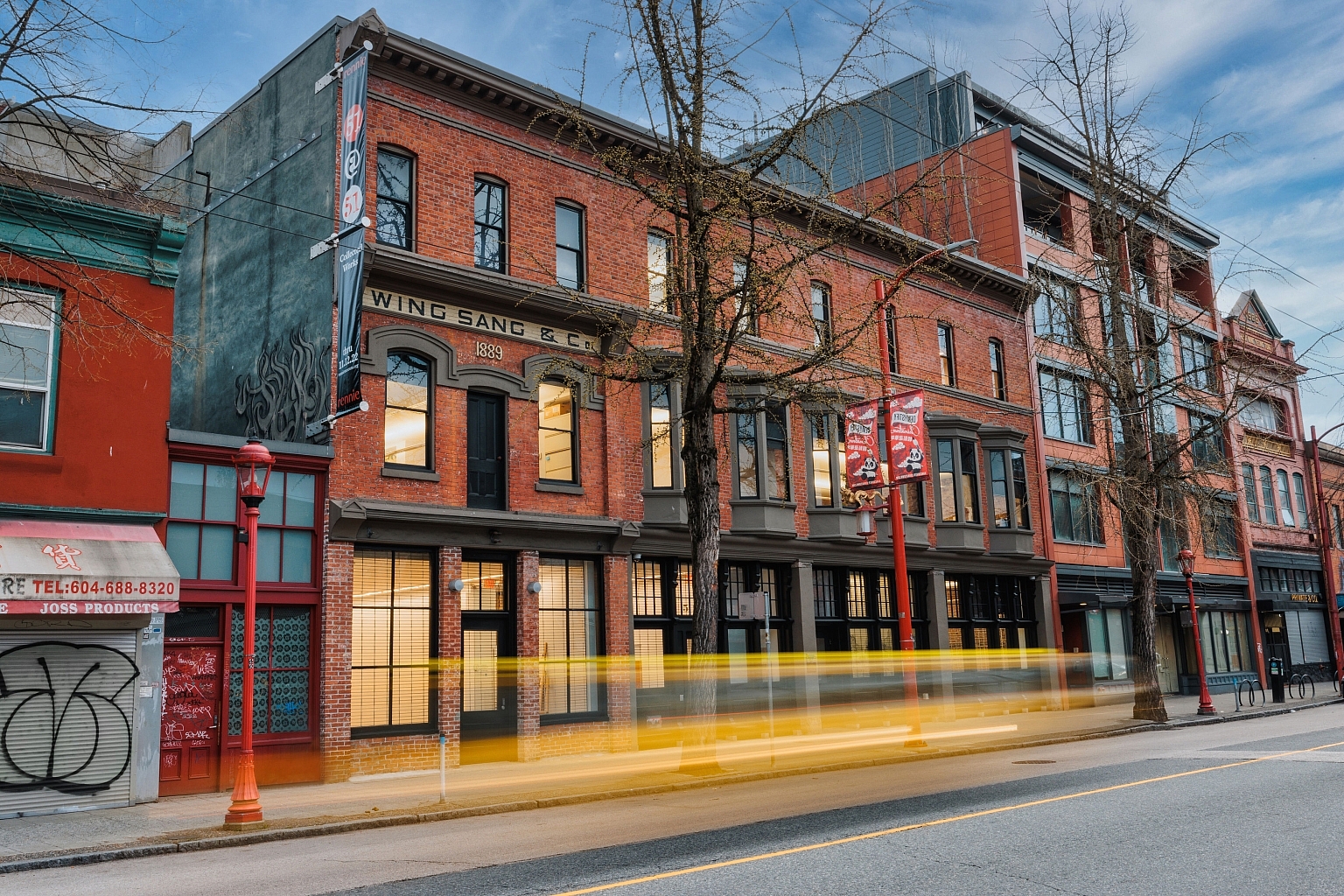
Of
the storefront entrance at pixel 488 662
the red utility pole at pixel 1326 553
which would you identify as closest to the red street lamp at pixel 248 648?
the storefront entrance at pixel 488 662

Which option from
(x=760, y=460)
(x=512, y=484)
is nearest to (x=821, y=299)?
(x=760, y=460)

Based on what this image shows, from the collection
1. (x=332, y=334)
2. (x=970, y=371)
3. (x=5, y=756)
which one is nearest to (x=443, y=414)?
(x=332, y=334)

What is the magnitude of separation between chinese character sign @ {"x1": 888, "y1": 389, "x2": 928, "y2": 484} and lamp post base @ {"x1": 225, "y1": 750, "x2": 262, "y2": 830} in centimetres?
1241

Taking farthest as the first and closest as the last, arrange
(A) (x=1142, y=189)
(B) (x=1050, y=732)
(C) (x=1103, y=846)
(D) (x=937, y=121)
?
(D) (x=937, y=121), (A) (x=1142, y=189), (B) (x=1050, y=732), (C) (x=1103, y=846)

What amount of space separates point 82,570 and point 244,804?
420cm

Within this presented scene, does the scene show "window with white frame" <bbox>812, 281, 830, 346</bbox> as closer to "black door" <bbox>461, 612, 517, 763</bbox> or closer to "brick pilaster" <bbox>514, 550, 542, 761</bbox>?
"brick pilaster" <bbox>514, 550, 542, 761</bbox>

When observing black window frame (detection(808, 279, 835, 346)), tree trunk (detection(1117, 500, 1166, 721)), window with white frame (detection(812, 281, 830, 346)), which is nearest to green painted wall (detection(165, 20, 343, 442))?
black window frame (detection(808, 279, 835, 346))

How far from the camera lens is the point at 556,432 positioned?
21.0 m

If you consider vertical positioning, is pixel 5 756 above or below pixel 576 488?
below

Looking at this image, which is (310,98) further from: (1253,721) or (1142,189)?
(1253,721)

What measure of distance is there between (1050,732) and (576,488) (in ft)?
38.6

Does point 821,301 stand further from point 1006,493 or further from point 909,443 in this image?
point 1006,493

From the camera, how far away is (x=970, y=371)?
1256 inches

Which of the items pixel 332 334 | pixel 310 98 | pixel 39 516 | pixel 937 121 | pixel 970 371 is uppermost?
pixel 937 121
